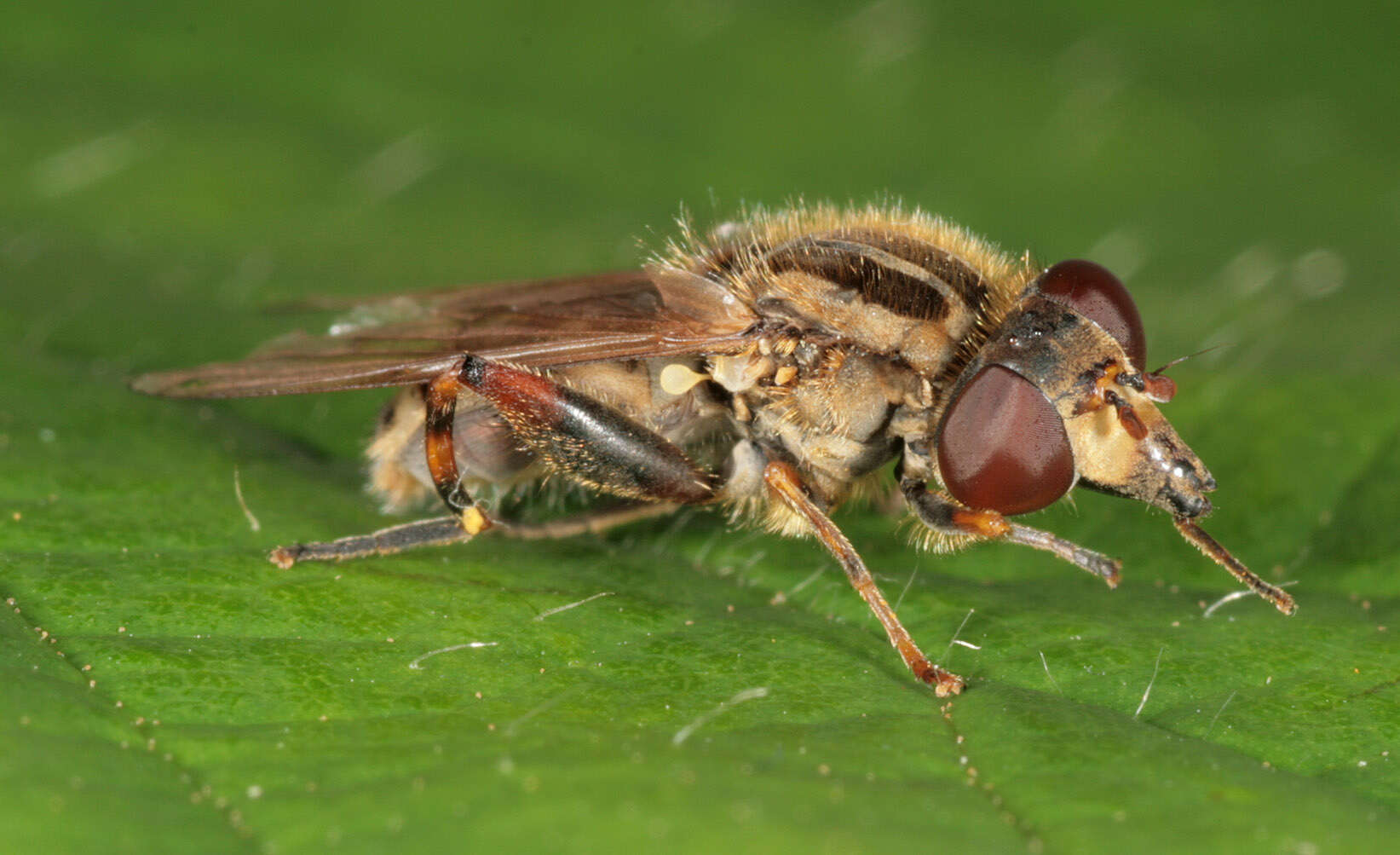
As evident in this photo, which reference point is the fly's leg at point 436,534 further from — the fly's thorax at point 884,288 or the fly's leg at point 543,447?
the fly's thorax at point 884,288

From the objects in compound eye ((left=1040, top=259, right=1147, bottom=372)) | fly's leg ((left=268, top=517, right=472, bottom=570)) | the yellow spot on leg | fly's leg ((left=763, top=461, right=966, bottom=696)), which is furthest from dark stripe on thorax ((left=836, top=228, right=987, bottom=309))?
fly's leg ((left=268, top=517, right=472, bottom=570))

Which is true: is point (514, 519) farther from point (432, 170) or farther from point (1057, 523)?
point (432, 170)

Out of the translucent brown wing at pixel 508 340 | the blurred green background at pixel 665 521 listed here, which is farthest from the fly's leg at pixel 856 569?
the translucent brown wing at pixel 508 340

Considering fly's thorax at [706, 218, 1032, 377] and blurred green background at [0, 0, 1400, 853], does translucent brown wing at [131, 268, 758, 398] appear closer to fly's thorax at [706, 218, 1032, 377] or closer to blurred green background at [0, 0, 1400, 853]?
fly's thorax at [706, 218, 1032, 377]

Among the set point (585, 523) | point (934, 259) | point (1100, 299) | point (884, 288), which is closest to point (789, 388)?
point (884, 288)

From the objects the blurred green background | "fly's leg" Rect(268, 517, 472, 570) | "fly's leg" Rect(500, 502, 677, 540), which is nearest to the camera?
the blurred green background

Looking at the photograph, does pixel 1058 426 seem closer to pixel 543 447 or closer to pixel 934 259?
pixel 934 259

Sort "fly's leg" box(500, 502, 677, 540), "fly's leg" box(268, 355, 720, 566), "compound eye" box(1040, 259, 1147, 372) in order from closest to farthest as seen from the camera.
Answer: "compound eye" box(1040, 259, 1147, 372) < "fly's leg" box(268, 355, 720, 566) < "fly's leg" box(500, 502, 677, 540)

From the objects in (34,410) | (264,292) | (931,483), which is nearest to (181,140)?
(264,292)
